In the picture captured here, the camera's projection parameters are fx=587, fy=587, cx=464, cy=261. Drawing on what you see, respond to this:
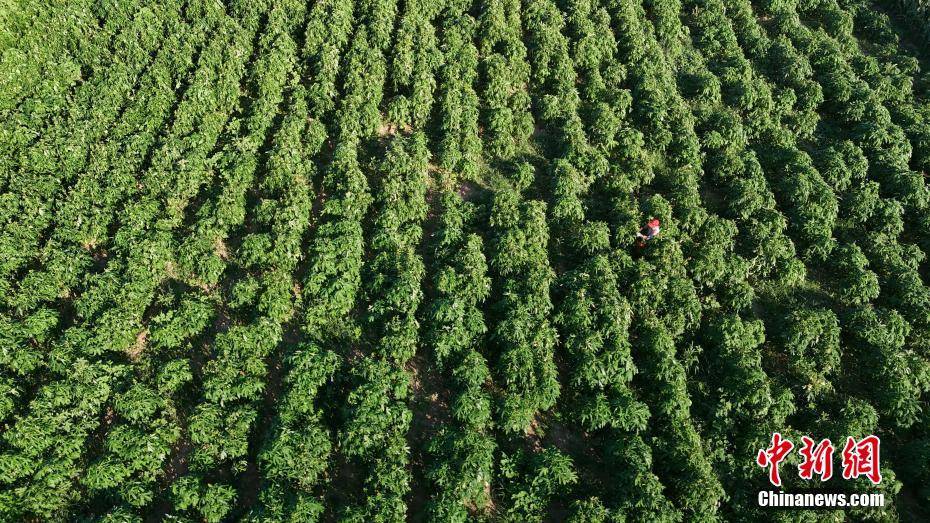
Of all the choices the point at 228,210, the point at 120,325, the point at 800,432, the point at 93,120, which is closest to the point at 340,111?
the point at 228,210

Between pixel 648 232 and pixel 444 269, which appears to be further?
pixel 648 232

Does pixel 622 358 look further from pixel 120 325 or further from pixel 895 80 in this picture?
pixel 895 80

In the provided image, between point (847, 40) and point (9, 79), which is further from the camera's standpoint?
point (847, 40)

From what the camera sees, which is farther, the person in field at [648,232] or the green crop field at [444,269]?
the person in field at [648,232]

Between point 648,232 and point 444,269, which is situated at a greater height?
point 648,232

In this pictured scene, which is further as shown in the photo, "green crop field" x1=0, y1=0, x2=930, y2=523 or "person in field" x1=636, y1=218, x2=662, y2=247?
"person in field" x1=636, y1=218, x2=662, y2=247
